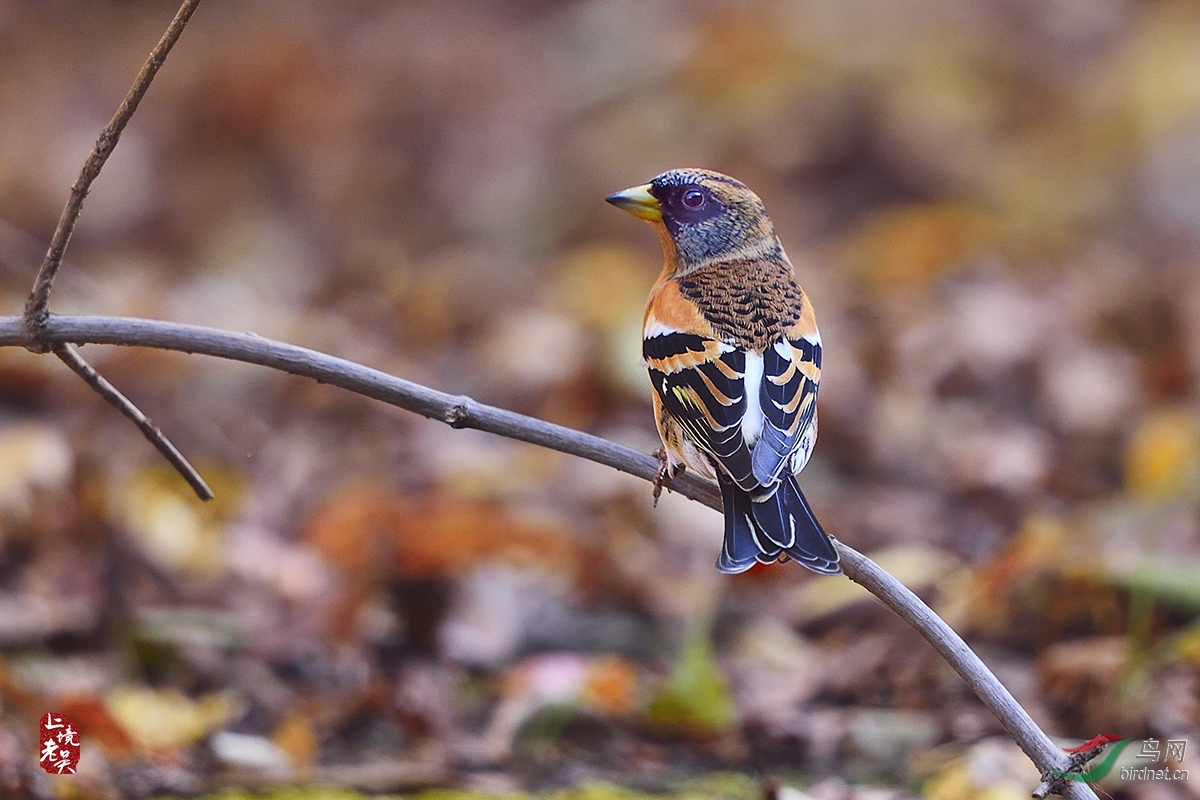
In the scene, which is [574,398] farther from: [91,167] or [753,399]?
[91,167]

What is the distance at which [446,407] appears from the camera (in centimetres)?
245

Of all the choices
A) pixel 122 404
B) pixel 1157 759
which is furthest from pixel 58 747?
pixel 1157 759

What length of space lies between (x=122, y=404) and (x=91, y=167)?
51 centimetres

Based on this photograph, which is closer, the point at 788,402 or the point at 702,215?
the point at 788,402

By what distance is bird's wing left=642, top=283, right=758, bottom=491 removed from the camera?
289 centimetres

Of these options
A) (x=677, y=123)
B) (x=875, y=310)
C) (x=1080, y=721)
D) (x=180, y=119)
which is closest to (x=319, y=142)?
(x=180, y=119)

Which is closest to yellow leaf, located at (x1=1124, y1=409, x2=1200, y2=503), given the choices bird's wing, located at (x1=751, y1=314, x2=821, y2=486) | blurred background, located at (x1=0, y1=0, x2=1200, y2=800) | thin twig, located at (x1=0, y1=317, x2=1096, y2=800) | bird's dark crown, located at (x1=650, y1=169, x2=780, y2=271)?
blurred background, located at (x1=0, y1=0, x2=1200, y2=800)

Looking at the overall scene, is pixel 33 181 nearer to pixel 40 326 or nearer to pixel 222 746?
pixel 222 746

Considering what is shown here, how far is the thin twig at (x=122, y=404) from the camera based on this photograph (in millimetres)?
2436

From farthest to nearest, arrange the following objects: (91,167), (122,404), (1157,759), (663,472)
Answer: (1157,759), (663,472), (122,404), (91,167)

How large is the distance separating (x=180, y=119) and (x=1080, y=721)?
9.39 metres

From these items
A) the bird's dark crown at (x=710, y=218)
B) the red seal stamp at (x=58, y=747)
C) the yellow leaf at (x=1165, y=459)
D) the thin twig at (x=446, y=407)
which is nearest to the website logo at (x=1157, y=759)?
the thin twig at (x=446, y=407)

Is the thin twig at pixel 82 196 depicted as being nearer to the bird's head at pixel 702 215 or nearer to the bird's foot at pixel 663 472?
the bird's foot at pixel 663 472

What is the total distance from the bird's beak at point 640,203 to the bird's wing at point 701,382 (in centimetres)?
28
